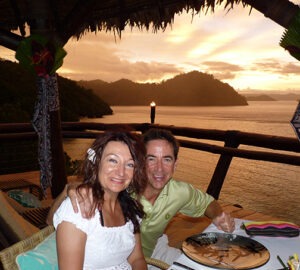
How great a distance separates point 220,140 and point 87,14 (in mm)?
2001

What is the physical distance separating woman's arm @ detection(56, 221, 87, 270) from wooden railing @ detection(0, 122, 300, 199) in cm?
189

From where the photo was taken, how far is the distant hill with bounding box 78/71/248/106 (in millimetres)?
66312

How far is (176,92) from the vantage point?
7869cm

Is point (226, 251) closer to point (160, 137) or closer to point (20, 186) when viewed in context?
point (160, 137)

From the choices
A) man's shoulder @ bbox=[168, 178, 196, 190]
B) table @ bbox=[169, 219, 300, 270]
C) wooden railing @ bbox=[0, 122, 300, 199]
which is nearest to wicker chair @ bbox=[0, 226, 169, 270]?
table @ bbox=[169, 219, 300, 270]

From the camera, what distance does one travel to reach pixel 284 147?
294cm

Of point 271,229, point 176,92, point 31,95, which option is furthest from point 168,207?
point 176,92

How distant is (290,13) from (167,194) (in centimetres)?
139

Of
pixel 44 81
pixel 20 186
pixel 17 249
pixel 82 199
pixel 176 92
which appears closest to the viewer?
pixel 17 249

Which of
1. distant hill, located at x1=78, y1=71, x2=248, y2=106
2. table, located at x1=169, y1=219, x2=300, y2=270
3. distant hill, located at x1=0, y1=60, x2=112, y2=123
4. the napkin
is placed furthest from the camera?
distant hill, located at x1=78, y1=71, x2=248, y2=106

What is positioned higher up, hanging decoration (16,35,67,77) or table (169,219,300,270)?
hanging decoration (16,35,67,77)

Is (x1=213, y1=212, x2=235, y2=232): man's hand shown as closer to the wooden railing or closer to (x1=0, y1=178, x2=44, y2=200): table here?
the wooden railing

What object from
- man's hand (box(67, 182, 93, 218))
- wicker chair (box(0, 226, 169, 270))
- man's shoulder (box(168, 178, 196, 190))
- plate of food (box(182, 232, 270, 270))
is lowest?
plate of food (box(182, 232, 270, 270))

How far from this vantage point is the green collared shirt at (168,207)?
187cm
